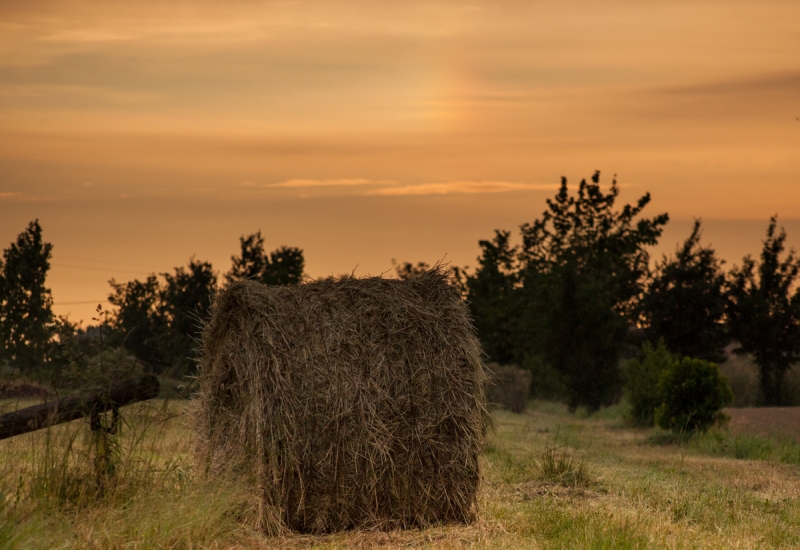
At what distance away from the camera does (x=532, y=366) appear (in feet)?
128

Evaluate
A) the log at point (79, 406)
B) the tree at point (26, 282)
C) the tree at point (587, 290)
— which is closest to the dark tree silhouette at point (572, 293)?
the tree at point (587, 290)

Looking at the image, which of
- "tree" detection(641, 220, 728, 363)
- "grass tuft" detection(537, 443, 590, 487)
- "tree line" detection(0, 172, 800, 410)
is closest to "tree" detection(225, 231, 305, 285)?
"tree line" detection(0, 172, 800, 410)

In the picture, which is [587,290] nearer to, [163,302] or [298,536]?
[163,302]

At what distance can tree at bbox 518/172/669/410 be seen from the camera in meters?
34.0

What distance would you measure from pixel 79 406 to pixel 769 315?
33.0 meters

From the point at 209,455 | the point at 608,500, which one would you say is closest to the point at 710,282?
the point at 608,500

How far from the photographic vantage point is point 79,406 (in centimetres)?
732

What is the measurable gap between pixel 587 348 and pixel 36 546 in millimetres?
29634

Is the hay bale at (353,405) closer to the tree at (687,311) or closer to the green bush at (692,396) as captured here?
the green bush at (692,396)

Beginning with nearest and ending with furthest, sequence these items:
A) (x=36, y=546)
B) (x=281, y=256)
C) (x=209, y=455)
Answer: (x=36, y=546) → (x=209, y=455) → (x=281, y=256)

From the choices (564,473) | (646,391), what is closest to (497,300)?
(646,391)

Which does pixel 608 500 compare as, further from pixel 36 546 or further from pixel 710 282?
pixel 710 282

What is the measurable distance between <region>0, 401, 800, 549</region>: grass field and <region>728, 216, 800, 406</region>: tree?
2530cm

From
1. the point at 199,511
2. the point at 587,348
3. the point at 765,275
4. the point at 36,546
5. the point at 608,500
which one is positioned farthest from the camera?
the point at 765,275
